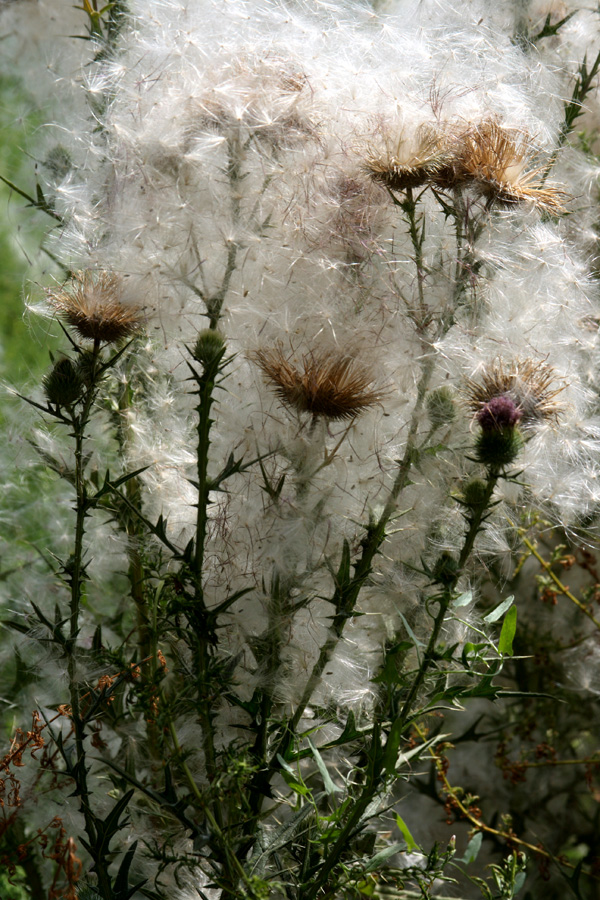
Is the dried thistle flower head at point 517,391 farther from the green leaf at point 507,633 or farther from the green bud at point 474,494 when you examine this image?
the green leaf at point 507,633

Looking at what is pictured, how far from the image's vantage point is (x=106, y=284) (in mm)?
1031

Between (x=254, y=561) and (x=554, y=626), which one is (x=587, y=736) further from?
(x=254, y=561)

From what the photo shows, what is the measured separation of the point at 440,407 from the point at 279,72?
19.7 inches

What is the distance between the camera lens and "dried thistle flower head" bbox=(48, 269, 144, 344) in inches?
38.3

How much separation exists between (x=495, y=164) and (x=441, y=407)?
31 cm

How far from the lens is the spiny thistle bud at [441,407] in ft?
3.40

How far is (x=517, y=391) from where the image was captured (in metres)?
0.99

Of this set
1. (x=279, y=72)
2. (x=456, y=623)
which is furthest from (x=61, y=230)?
(x=456, y=623)

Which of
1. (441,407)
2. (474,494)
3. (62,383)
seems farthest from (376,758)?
(62,383)

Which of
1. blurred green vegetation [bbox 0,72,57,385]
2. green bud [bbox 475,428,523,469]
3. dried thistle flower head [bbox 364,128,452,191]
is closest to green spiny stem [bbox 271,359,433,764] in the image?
green bud [bbox 475,428,523,469]

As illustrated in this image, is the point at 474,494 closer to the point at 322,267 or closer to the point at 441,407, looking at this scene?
the point at 441,407

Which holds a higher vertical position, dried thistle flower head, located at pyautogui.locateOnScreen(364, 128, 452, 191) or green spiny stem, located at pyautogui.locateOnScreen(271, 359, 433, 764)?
dried thistle flower head, located at pyautogui.locateOnScreen(364, 128, 452, 191)

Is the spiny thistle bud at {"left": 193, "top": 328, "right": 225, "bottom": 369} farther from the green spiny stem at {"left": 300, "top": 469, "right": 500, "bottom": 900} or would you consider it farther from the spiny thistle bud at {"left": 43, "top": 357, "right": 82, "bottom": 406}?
the green spiny stem at {"left": 300, "top": 469, "right": 500, "bottom": 900}

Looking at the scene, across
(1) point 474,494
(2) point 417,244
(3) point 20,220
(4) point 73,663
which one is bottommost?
(4) point 73,663
